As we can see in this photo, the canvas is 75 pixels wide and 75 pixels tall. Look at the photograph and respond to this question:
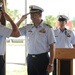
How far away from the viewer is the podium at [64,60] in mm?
2021

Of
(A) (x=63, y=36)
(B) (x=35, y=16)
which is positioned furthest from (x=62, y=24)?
(B) (x=35, y=16)

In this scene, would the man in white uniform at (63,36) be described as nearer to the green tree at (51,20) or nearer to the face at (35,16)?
the green tree at (51,20)

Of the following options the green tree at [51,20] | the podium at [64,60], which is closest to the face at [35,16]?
the podium at [64,60]

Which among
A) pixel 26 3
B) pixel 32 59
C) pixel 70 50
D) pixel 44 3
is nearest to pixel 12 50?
pixel 26 3

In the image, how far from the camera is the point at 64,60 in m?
2.03

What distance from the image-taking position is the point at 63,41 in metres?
3.16

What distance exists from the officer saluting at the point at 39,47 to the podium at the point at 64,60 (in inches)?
10.3

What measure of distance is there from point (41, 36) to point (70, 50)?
459 millimetres

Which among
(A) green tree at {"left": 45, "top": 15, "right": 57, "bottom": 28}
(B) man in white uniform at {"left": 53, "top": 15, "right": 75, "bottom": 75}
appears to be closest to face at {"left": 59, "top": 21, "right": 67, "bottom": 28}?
Answer: (B) man in white uniform at {"left": 53, "top": 15, "right": 75, "bottom": 75}

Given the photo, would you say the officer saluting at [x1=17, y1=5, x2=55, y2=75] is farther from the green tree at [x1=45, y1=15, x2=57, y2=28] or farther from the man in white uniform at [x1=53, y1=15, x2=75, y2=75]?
the green tree at [x1=45, y1=15, x2=57, y2=28]

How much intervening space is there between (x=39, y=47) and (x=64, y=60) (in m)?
0.42

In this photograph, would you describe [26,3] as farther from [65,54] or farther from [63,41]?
[65,54]

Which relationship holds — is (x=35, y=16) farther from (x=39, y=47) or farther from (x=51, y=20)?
(x=51, y=20)

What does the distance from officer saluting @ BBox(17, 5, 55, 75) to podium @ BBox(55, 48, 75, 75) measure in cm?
26
